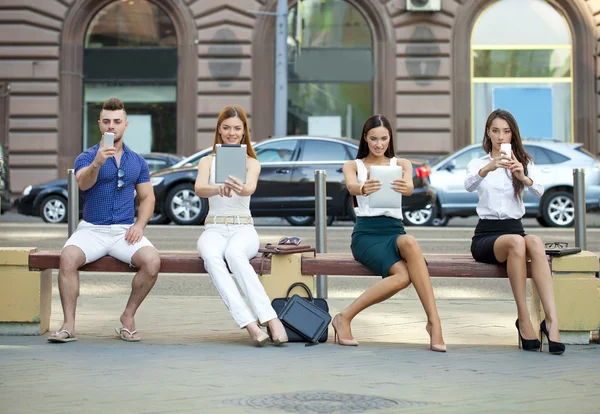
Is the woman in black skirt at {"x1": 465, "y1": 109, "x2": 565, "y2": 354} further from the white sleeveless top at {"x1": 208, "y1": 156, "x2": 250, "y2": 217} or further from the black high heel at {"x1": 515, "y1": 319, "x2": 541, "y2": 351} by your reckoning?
the white sleeveless top at {"x1": 208, "y1": 156, "x2": 250, "y2": 217}

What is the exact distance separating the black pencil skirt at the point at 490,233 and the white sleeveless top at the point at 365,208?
55 centimetres

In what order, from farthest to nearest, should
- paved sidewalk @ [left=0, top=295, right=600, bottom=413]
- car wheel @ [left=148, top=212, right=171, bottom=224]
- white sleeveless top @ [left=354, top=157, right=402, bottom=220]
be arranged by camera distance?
car wheel @ [left=148, top=212, right=171, bottom=224] → white sleeveless top @ [left=354, top=157, right=402, bottom=220] → paved sidewalk @ [left=0, top=295, right=600, bottom=413]

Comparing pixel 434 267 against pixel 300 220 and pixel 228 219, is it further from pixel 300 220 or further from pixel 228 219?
pixel 300 220

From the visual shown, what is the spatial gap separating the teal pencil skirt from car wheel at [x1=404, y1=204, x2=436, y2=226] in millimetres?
12086

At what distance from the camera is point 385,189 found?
713cm

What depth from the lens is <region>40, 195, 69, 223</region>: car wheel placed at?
789 inches

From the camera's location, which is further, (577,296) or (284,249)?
(284,249)

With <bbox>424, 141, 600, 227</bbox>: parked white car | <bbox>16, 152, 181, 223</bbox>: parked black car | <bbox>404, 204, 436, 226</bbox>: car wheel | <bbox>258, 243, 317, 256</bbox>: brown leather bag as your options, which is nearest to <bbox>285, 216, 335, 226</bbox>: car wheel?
<bbox>404, 204, 436, 226</bbox>: car wheel

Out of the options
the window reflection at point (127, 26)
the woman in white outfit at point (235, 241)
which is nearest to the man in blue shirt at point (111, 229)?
the woman in white outfit at point (235, 241)

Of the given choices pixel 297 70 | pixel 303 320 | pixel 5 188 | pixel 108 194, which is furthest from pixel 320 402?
pixel 297 70

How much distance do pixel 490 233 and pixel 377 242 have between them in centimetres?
76

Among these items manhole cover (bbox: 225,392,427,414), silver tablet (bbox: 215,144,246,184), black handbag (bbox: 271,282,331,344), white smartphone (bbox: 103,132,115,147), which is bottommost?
manhole cover (bbox: 225,392,427,414)

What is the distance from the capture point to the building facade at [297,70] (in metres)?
26.2

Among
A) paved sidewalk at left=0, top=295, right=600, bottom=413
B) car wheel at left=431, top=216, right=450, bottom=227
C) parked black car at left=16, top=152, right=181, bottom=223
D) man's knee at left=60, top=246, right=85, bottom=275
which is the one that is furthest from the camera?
car wheel at left=431, top=216, right=450, bottom=227
